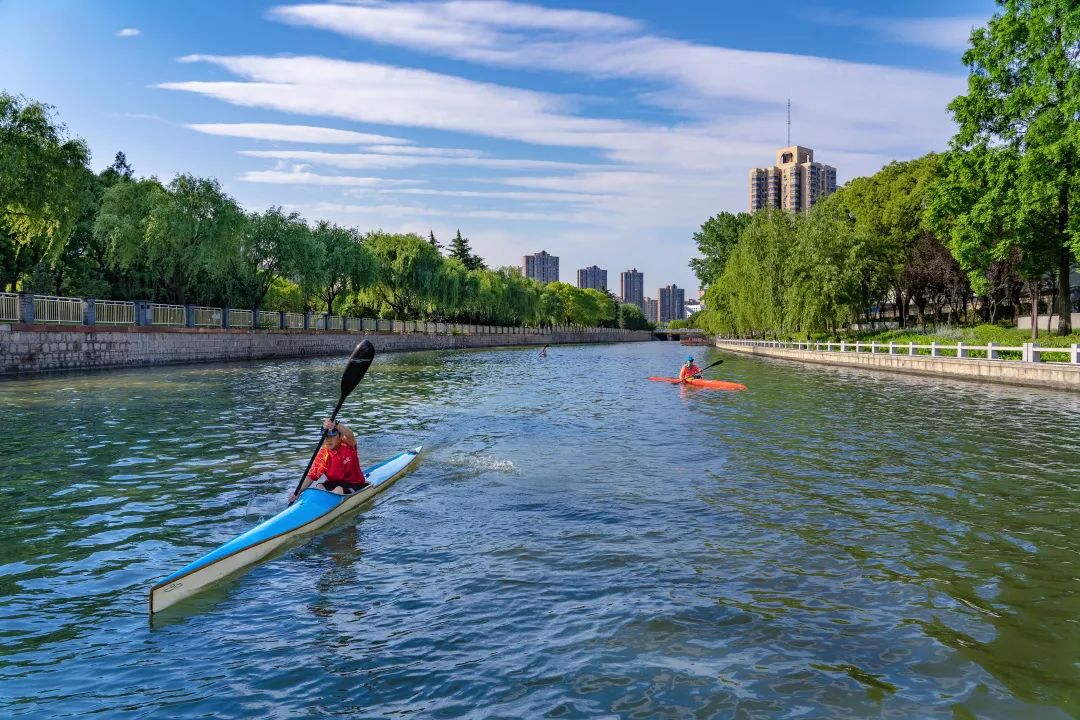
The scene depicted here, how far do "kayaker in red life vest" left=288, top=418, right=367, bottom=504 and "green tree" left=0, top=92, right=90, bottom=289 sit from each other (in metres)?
25.4

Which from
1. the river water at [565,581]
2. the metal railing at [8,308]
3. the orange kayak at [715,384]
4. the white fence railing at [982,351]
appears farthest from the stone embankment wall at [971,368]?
the metal railing at [8,308]

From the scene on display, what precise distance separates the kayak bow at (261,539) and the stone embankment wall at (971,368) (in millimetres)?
24731

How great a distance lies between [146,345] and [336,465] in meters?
31.6

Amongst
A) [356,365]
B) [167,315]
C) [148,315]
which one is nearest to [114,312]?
[148,315]

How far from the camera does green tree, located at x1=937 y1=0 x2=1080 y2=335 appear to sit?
30.5m

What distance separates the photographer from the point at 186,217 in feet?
132

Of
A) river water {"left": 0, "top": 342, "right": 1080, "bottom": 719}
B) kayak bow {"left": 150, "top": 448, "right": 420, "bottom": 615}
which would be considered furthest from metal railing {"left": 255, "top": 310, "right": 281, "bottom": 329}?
kayak bow {"left": 150, "top": 448, "right": 420, "bottom": 615}

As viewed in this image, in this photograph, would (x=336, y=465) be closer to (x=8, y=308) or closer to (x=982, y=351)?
(x=8, y=308)

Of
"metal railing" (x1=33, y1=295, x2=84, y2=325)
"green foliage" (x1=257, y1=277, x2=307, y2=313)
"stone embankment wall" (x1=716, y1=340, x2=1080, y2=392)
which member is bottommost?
"stone embankment wall" (x1=716, y1=340, x2=1080, y2=392)

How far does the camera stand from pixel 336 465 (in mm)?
9836

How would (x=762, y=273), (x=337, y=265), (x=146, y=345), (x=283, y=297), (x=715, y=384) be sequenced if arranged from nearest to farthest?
(x=715, y=384), (x=146, y=345), (x=337, y=265), (x=762, y=273), (x=283, y=297)

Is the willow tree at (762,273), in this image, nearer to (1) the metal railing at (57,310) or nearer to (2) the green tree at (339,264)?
(2) the green tree at (339,264)

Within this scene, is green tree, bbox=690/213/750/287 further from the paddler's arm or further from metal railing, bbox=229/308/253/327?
the paddler's arm

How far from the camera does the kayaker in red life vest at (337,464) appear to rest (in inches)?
381
